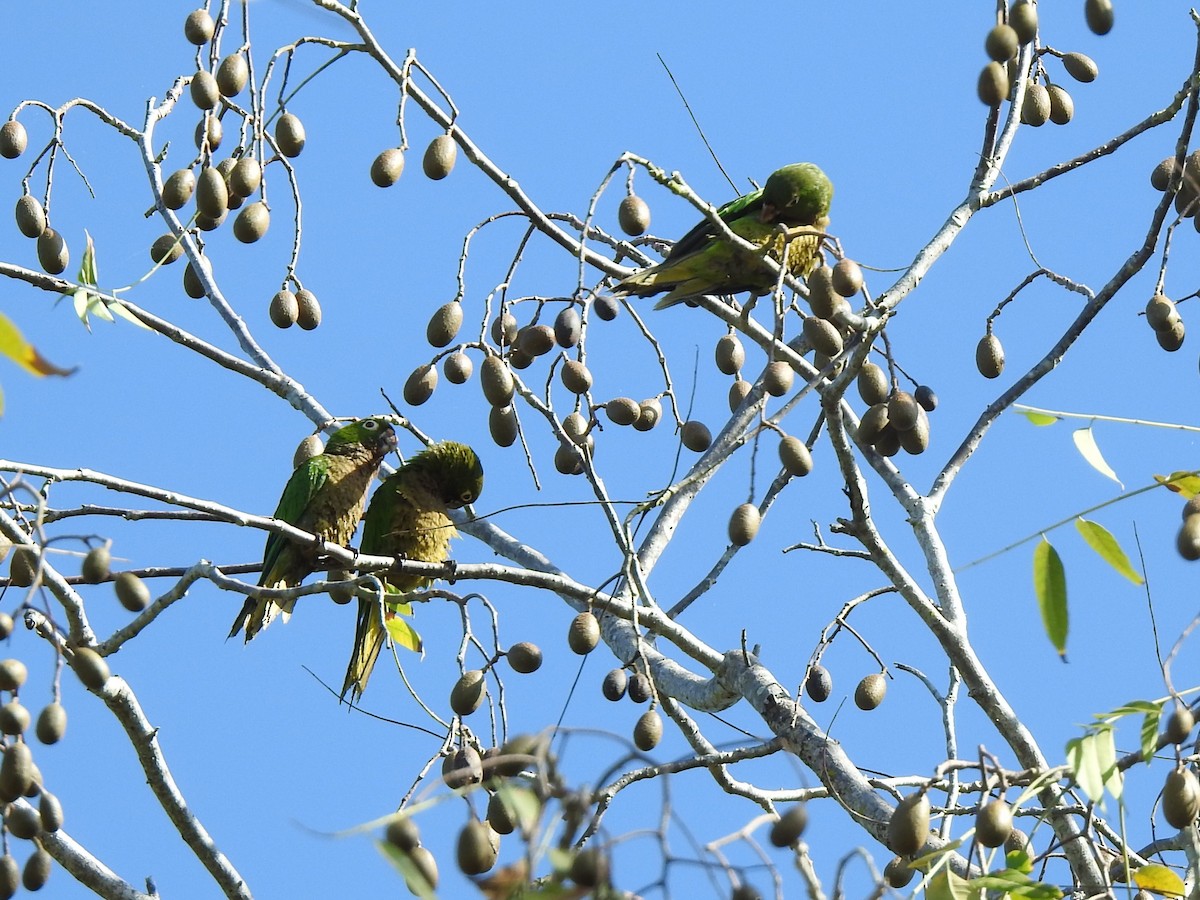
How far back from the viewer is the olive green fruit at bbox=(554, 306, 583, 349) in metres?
4.26

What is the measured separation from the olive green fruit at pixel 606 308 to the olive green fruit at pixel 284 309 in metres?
1.02

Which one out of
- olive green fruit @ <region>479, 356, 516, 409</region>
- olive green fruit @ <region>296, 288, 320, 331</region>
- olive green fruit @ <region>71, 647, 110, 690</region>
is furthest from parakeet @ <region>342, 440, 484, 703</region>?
olive green fruit @ <region>71, 647, 110, 690</region>

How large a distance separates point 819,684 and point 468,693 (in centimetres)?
137

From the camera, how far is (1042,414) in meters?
3.12

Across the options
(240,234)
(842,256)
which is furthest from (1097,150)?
(240,234)

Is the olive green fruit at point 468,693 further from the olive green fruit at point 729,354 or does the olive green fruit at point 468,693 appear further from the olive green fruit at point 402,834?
the olive green fruit at point 729,354

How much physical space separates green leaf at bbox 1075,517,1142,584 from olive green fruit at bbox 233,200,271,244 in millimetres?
2478

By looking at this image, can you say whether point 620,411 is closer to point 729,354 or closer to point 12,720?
point 729,354

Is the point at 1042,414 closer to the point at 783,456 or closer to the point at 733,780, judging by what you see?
the point at 783,456

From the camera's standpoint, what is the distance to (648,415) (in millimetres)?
4957

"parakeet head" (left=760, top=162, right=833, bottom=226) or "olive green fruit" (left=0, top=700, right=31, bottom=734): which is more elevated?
"parakeet head" (left=760, top=162, right=833, bottom=226)

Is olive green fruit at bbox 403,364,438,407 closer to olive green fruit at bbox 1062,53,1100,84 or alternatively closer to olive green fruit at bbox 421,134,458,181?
olive green fruit at bbox 421,134,458,181

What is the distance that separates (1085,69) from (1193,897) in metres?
3.02

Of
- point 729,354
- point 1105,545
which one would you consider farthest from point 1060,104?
point 1105,545
